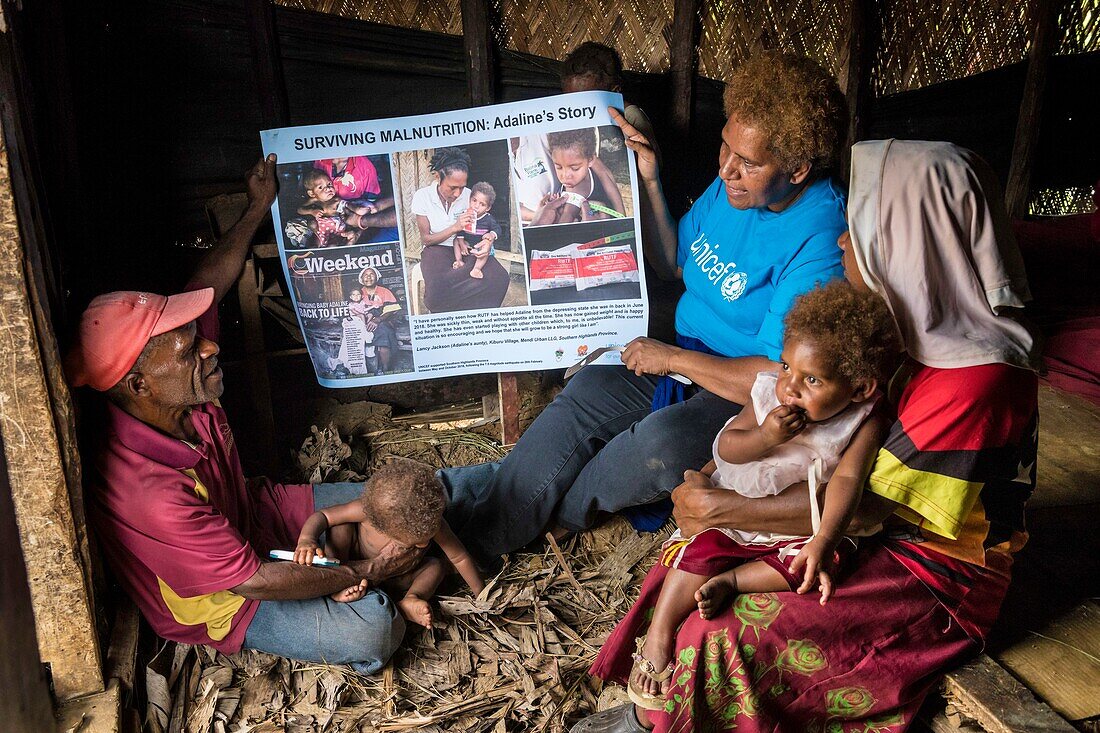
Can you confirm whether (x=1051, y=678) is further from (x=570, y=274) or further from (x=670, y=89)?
(x=670, y=89)

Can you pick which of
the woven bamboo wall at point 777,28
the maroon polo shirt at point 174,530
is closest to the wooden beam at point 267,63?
the woven bamboo wall at point 777,28

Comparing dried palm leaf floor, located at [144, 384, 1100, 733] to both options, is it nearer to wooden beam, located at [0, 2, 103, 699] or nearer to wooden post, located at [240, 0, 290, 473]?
wooden beam, located at [0, 2, 103, 699]

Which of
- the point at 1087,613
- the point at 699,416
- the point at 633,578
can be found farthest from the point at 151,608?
the point at 1087,613

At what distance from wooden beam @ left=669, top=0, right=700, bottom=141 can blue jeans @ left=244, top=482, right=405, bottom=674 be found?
2744 mm

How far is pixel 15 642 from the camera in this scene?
2.76ft

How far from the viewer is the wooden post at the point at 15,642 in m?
0.80

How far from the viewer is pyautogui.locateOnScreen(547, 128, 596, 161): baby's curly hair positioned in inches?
137

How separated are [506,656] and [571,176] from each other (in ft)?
6.70

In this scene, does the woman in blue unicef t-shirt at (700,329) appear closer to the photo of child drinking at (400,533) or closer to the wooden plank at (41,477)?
the photo of child drinking at (400,533)

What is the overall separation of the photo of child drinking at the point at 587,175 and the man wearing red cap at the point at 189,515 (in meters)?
1.56

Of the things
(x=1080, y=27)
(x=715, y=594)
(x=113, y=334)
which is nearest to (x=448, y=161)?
(x=113, y=334)

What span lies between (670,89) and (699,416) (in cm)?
191

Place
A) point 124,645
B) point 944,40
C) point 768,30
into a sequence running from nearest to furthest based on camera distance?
1. point 124,645
2. point 768,30
3. point 944,40

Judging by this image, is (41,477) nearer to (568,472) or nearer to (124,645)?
(124,645)
